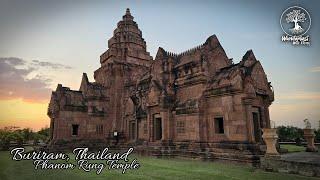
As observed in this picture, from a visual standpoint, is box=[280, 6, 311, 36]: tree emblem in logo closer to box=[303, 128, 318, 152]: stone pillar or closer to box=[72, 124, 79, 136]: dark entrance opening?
box=[303, 128, 318, 152]: stone pillar

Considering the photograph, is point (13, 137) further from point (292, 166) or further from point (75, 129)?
point (292, 166)

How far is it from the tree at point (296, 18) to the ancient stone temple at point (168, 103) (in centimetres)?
357

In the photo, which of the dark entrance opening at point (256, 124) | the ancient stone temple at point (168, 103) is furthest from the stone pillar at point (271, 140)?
the dark entrance opening at point (256, 124)

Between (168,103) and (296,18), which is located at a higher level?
(296,18)

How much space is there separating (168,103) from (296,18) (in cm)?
957

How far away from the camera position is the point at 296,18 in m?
10.3

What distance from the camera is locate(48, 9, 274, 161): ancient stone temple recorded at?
13.2 m

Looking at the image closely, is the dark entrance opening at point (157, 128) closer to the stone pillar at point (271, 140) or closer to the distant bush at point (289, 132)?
the stone pillar at point (271, 140)

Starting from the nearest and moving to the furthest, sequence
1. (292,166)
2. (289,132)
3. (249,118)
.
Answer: (292,166) < (249,118) < (289,132)

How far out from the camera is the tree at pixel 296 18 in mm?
10234

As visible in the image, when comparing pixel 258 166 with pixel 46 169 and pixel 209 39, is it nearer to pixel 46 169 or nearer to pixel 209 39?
pixel 209 39

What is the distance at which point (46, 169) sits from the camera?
36.3ft

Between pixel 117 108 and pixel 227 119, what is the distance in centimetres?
1247

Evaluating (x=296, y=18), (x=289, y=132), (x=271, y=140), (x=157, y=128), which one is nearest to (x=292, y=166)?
(x=271, y=140)
